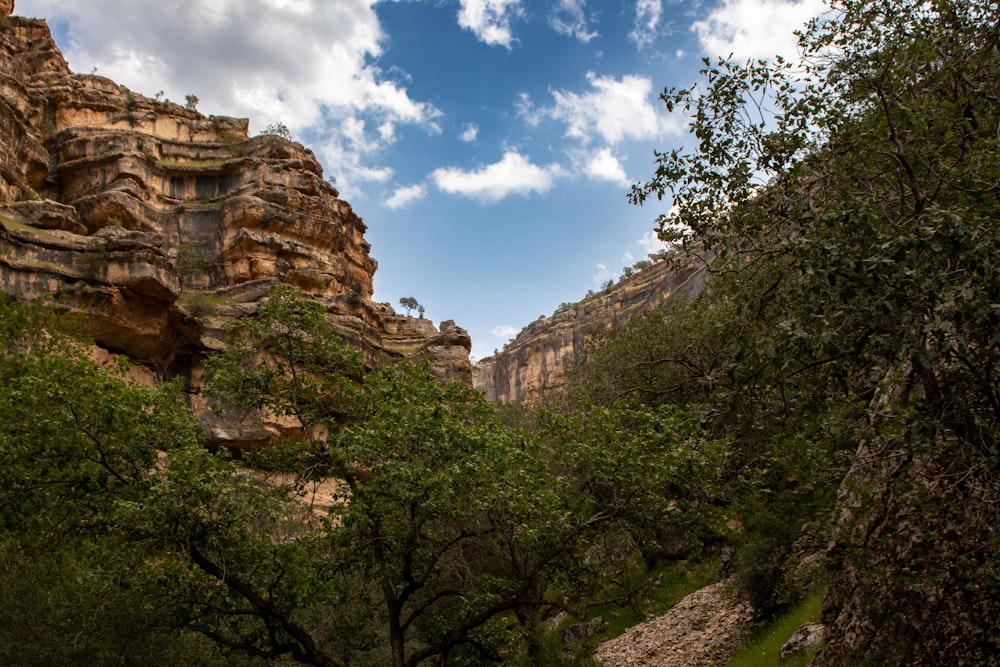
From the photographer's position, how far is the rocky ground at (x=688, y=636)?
15.8 m

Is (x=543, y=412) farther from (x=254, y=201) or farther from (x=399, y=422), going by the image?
(x=254, y=201)

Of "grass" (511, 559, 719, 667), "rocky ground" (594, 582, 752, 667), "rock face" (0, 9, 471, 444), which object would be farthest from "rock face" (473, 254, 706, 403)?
"rocky ground" (594, 582, 752, 667)

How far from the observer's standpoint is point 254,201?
162 ft

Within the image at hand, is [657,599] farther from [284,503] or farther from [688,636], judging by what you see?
[284,503]

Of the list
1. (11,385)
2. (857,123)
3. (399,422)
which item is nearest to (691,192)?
(857,123)

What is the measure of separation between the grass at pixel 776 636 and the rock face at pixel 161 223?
30307 millimetres

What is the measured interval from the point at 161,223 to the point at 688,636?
44.0m

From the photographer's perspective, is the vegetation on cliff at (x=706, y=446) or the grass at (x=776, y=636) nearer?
the vegetation on cliff at (x=706, y=446)

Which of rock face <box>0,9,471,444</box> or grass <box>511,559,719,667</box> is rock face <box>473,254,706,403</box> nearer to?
rock face <box>0,9,471,444</box>

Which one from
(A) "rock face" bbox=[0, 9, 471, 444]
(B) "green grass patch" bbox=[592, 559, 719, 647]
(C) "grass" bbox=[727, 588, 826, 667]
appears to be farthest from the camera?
(A) "rock face" bbox=[0, 9, 471, 444]

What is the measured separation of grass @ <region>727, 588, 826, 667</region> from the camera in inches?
519

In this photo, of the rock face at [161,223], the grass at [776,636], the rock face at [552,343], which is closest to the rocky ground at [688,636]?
the grass at [776,636]

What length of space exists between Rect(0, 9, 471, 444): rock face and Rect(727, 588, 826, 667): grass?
30.3 metres

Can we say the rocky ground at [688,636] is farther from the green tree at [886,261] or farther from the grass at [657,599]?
the green tree at [886,261]
